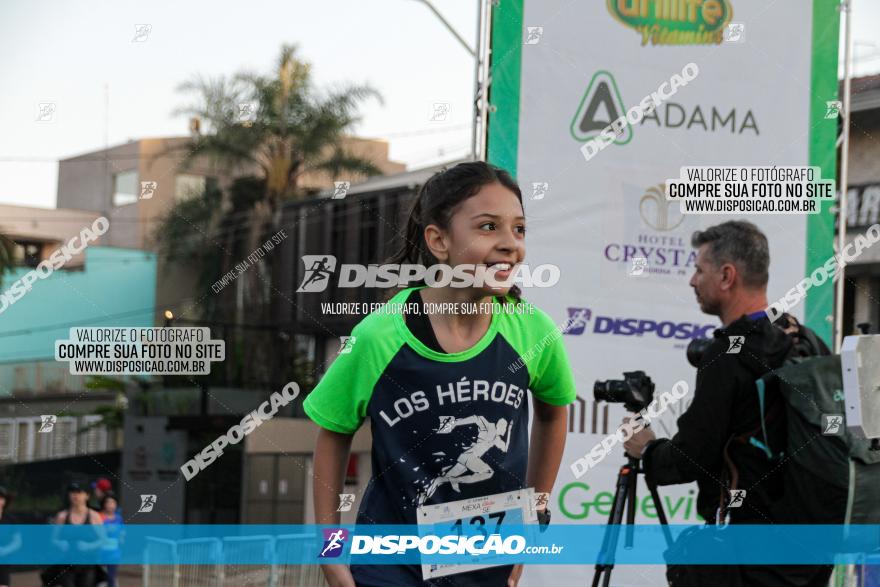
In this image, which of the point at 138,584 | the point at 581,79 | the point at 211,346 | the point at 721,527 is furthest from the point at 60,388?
the point at 721,527

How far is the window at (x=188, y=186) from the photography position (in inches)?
877

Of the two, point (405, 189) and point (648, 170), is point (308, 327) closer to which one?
point (405, 189)

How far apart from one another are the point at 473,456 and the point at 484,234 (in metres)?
0.59

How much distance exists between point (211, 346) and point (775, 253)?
8.42 feet

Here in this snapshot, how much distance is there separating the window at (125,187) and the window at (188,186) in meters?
1.22

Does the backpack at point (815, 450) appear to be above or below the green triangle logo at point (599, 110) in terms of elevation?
below

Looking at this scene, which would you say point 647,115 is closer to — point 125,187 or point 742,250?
point 742,250

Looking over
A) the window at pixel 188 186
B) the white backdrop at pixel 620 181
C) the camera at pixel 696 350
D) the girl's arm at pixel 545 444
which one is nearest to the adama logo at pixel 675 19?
the white backdrop at pixel 620 181

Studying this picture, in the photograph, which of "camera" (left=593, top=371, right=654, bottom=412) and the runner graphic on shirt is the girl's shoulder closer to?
the runner graphic on shirt

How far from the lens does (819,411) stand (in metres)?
3.39

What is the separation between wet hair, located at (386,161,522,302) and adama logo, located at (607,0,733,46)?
6.94 ft

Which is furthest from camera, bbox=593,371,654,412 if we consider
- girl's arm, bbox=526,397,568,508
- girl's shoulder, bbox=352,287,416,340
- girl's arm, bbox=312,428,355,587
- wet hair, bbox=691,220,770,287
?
girl's arm, bbox=312,428,355,587

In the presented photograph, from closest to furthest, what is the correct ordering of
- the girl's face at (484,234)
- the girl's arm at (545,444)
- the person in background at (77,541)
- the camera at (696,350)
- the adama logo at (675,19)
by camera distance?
the girl's face at (484,234) → the girl's arm at (545,444) → the camera at (696,350) → the adama logo at (675,19) → the person in background at (77,541)

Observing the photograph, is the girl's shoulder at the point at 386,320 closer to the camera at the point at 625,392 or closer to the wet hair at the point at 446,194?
the wet hair at the point at 446,194
